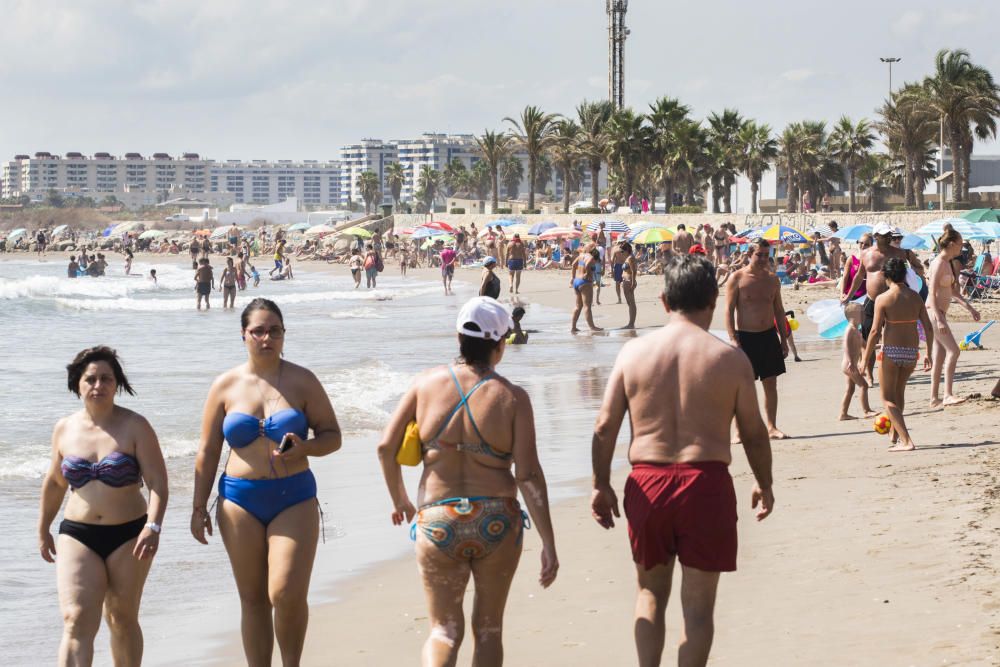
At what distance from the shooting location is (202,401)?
15336 millimetres

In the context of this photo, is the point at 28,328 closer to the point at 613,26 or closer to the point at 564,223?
the point at 564,223

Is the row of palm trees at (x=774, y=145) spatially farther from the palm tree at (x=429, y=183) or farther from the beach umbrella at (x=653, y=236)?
the palm tree at (x=429, y=183)

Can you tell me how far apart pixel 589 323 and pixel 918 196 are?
41372 mm

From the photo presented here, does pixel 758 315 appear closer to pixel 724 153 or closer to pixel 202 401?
pixel 202 401

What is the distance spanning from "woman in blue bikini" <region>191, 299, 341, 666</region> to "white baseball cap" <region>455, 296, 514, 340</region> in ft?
2.64

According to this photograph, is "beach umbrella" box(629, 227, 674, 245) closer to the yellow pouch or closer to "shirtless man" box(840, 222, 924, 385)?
"shirtless man" box(840, 222, 924, 385)

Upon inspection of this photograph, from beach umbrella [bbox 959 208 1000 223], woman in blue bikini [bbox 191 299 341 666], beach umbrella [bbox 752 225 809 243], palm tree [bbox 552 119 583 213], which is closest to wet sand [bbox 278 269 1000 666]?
woman in blue bikini [bbox 191 299 341 666]

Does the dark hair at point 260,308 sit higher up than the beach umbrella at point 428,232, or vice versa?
the beach umbrella at point 428,232

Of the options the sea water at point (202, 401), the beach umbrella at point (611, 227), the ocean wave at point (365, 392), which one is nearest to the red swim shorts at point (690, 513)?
the sea water at point (202, 401)

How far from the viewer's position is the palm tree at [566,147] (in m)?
73.5

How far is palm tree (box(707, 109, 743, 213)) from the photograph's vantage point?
207ft

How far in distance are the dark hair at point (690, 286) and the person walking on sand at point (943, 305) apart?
19.8ft

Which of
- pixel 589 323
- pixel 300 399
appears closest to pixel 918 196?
pixel 589 323

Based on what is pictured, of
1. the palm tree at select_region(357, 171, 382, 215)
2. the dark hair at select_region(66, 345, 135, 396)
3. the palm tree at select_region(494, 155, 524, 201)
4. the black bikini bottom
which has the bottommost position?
the black bikini bottom
